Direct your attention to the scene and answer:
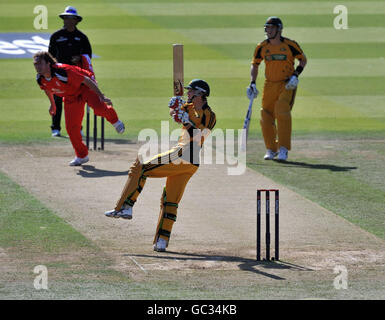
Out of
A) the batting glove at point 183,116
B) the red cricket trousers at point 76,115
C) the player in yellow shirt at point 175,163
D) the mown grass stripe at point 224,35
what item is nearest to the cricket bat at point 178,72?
the player in yellow shirt at point 175,163

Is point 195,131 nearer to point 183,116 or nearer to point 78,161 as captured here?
point 183,116

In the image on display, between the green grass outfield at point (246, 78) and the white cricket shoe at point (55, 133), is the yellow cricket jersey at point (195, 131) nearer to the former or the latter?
the green grass outfield at point (246, 78)

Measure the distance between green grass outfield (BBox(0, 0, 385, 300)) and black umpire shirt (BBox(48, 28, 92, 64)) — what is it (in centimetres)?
197

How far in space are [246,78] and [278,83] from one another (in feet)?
25.2

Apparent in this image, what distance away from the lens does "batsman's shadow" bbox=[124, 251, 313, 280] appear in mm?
9344

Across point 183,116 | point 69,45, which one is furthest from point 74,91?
point 183,116

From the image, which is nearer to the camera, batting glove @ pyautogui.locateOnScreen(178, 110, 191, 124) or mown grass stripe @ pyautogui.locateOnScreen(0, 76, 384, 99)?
batting glove @ pyautogui.locateOnScreen(178, 110, 191, 124)

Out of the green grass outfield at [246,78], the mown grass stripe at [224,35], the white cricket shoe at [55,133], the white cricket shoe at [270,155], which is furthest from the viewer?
the mown grass stripe at [224,35]

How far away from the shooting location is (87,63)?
15.7m

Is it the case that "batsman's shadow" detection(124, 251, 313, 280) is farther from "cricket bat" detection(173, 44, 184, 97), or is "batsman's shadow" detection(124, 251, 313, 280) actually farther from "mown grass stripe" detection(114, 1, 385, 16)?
"mown grass stripe" detection(114, 1, 385, 16)

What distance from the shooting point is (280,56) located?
50.5 feet

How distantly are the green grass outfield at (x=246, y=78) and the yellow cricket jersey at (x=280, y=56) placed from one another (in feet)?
4.69

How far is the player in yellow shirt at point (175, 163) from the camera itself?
396 inches

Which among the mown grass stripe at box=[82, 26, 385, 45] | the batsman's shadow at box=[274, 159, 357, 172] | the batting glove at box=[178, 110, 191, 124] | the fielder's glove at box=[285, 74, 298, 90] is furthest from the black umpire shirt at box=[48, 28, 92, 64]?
the mown grass stripe at box=[82, 26, 385, 45]
